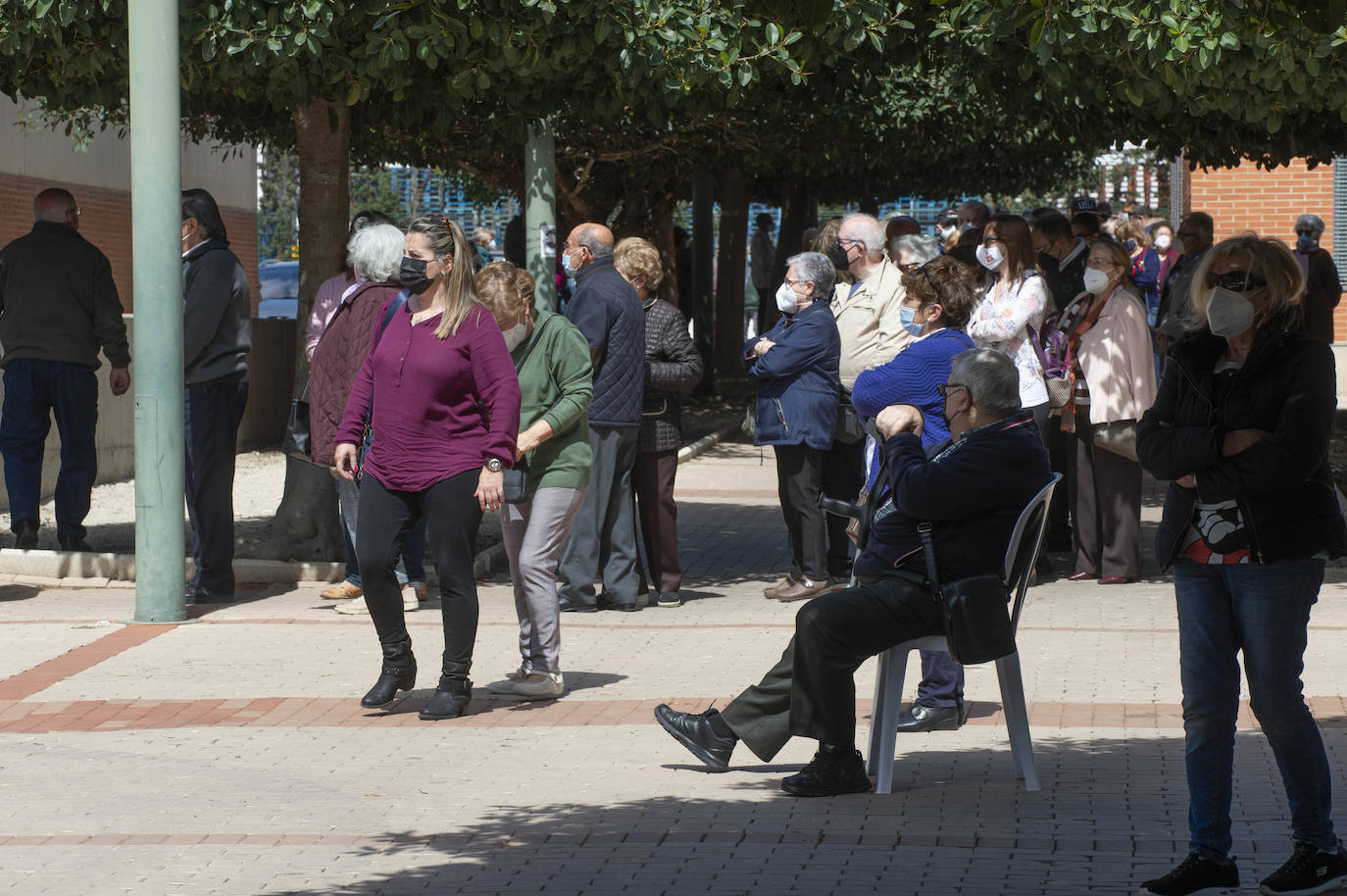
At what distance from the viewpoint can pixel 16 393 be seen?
1070cm

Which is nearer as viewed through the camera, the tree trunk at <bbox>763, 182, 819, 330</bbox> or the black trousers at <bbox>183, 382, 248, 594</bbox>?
the black trousers at <bbox>183, 382, 248, 594</bbox>

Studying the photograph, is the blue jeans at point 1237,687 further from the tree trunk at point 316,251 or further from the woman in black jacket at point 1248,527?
the tree trunk at point 316,251

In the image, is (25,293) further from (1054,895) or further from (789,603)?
(1054,895)

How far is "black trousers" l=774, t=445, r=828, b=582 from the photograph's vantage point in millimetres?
9602

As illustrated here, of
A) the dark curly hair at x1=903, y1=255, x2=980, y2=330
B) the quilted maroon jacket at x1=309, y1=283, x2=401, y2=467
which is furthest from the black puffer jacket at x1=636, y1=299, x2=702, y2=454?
the dark curly hair at x1=903, y1=255, x2=980, y2=330

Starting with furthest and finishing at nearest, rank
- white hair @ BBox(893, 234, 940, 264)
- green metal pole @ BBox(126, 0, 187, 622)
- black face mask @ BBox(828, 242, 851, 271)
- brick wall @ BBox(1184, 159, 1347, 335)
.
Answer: brick wall @ BBox(1184, 159, 1347, 335) < black face mask @ BBox(828, 242, 851, 271) < white hair @ BBox(893, 234, 940, 264) < green metal pole @ BBox(126, 0, 187, 622)

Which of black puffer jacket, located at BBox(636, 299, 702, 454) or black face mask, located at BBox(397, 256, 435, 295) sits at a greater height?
black face mask, located at BBox(397, 256, 435, 295)

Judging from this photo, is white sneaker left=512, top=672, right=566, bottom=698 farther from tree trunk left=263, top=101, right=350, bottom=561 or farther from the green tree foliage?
the green tree foliage

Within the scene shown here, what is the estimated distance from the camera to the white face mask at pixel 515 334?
7.68 metres

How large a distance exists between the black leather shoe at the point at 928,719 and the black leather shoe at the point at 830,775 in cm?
81

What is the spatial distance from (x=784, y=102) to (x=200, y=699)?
15.8ft

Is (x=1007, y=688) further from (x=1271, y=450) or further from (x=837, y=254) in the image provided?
Result: (x=837, y=254)

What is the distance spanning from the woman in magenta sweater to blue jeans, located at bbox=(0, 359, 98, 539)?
4374 millimetres

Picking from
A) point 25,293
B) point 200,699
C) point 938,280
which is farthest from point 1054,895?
point 25,293
